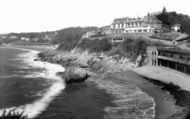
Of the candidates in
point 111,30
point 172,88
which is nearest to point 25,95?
point 172,88

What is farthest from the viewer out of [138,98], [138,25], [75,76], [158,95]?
[138,25]

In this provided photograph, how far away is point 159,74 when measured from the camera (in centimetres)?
4119

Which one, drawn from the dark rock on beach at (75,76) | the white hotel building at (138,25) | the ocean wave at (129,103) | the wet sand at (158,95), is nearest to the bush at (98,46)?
the white hotel building at (138,25)

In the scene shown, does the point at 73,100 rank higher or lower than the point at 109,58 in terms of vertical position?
lower

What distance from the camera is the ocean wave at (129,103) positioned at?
22.3m

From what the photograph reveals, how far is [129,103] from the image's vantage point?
2633 centimetres

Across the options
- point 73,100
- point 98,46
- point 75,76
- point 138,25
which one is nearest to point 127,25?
point 138,25

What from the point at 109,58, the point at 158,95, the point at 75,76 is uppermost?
the point at 109,58

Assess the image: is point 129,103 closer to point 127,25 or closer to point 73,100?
point 73,100

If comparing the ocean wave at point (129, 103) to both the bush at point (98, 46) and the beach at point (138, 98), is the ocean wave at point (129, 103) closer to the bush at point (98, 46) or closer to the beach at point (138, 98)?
the beach at point (138, 98)

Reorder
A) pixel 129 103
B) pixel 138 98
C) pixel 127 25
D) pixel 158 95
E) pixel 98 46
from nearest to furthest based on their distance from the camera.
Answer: pixel 129 103 → pixel 138 98 → pixel 158 95 → pixel 98 46 → pixel 127 25

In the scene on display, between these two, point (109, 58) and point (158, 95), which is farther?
point (109, 58)

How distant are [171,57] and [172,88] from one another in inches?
501

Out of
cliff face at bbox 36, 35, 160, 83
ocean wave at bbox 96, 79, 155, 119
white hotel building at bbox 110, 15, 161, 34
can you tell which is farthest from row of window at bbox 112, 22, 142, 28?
ocean wave at bbox 96, 79, 155, 119
